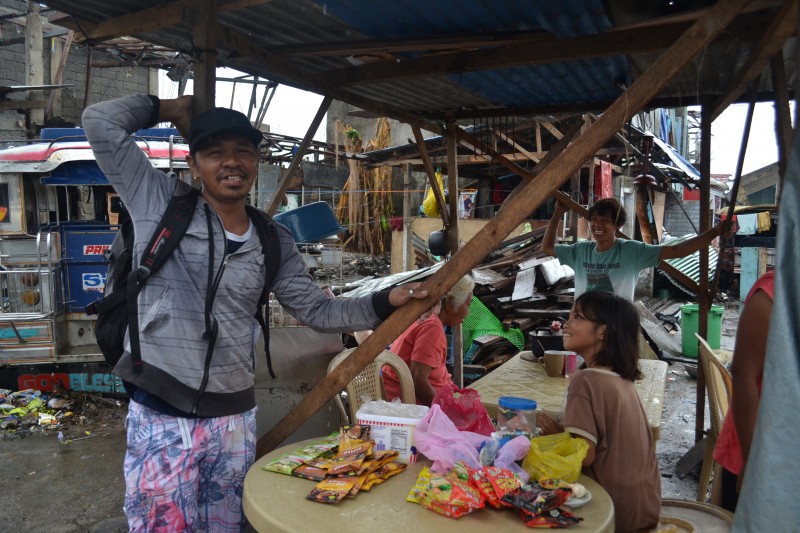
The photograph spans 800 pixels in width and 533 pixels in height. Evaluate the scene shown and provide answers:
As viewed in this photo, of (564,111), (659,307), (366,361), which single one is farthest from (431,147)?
(366,361)

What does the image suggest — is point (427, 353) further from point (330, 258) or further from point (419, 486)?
point (330, 258)

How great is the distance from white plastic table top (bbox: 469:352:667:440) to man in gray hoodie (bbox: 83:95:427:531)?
1479 mm

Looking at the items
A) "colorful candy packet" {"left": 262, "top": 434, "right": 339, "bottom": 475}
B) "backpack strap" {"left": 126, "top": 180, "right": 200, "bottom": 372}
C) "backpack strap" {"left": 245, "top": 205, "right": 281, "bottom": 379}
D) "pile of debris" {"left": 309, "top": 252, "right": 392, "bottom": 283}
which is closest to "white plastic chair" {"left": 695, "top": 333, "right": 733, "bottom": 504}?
"colorful candy packet" {"left": 262, "top": 434, "right": 339, "bottom": 475}

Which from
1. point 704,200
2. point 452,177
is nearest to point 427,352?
point 452,177

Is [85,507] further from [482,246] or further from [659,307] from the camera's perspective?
[659,307]

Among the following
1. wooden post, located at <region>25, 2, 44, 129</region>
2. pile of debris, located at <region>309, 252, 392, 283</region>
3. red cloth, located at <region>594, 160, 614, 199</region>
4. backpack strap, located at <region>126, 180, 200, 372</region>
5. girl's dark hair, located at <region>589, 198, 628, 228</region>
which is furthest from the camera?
pile of debris, located at <region>309, 252, 392, 283</region>

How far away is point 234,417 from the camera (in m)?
2.14

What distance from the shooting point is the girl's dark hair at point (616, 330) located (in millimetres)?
2268

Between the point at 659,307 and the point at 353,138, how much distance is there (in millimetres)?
11994

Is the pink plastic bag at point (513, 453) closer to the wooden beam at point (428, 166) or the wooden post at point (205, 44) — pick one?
the wooden post at point (205, 44)

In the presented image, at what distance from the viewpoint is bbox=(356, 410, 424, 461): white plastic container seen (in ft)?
7.36

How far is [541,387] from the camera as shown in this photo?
3732mm

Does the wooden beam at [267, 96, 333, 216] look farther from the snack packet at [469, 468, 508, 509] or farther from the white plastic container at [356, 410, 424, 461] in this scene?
the snack packet at [469, 468, 508, 509]

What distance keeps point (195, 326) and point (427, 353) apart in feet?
5.67
